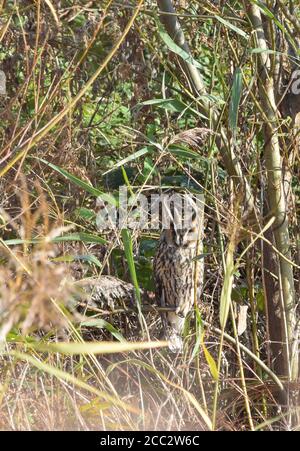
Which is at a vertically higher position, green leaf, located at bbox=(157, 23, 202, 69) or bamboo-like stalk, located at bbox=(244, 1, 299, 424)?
green leaf, located at bbox=(157, 23, 202, 69)

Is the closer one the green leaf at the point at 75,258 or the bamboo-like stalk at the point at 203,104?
the green leaf at the point at 75,258

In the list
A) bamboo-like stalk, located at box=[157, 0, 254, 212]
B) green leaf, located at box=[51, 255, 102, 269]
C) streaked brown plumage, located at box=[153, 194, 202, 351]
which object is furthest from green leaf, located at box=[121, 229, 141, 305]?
streaked brown plumage, located at box=[153, 194, 202, 351]

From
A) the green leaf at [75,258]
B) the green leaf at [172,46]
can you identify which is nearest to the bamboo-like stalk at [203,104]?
the green leaf at [172,46]

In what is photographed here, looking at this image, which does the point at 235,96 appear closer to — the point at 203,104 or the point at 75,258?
the point at 203,104

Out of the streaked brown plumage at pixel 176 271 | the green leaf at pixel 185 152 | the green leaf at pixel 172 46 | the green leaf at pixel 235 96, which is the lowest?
the streaked brown plumage at pixel 176 271

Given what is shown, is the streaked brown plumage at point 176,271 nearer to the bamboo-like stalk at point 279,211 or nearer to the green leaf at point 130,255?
the bamboo-like stalk at point 279,211

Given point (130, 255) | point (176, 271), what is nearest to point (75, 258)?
point (130, 255)

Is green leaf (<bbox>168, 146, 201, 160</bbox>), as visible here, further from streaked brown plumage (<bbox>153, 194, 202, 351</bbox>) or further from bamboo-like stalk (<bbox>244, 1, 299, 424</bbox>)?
streaked brown plumage (<bbox>153, 194, 202, 351</bbox>)

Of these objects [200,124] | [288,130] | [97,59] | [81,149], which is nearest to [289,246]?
[288,130]

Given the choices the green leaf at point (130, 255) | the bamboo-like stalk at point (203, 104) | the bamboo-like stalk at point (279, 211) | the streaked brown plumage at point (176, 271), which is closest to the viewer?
the green leaf at point (130, 255)

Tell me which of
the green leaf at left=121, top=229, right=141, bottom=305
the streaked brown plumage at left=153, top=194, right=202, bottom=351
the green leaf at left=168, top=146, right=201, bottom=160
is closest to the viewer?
the green leaf at left=121, top=229, right=141, bottom=305

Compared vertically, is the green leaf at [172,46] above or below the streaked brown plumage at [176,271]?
above

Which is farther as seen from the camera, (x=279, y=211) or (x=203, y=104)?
(x=279, y=211)
